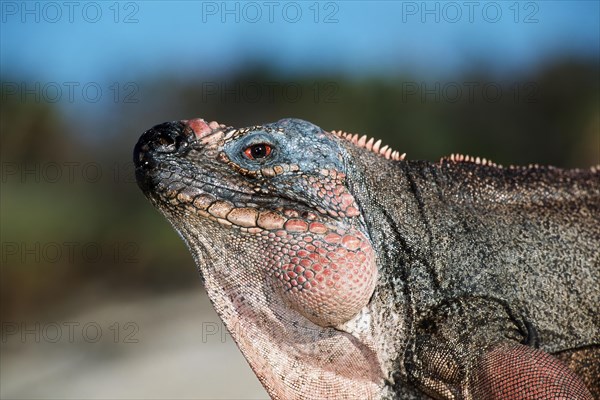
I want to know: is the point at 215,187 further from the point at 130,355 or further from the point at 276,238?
the point at 130,355

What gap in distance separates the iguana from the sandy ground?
20.3ft

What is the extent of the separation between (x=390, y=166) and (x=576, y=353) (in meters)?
1.59

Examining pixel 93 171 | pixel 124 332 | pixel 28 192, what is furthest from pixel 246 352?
pixel 93 171

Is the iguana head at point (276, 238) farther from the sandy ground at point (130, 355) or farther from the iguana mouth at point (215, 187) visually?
the sandy ground at point (130, 355)

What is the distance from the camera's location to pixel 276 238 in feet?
14.6

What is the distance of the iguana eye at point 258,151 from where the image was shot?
4.67 meters

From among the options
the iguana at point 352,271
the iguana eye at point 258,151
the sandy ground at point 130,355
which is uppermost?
the iguana eye at point 258,151

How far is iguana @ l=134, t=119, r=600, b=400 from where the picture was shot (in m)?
4.45

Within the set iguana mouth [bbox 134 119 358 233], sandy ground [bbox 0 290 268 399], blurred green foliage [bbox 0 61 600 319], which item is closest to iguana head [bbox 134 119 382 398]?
iguana mouth [bbox 134 119 358 233]

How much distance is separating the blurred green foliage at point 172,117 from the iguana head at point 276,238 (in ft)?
56.7

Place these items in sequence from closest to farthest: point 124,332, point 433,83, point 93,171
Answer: point 124,332 < point 93,171 < point 433,83

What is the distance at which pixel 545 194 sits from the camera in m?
5.16

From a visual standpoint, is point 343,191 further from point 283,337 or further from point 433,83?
point 433,83

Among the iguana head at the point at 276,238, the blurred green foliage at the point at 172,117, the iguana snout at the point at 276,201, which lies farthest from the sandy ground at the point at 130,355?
the iguana snout at the point at 276,201
